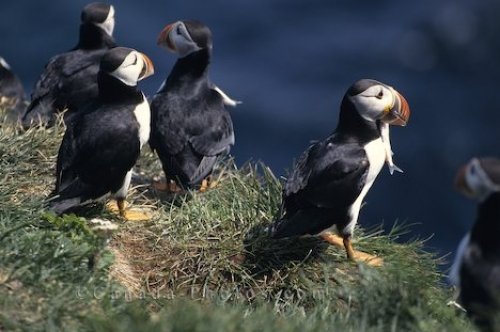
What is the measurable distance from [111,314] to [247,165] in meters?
2.97

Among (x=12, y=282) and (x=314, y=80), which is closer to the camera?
(x=12, y=282)

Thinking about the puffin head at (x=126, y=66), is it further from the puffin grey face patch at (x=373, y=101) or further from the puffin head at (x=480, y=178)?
the puffin head at (x=480, y=178)

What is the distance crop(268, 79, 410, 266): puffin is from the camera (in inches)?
244

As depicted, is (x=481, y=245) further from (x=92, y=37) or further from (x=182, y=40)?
(x=92, y=37)

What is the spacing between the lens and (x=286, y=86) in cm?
1639

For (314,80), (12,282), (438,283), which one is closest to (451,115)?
(314,80)

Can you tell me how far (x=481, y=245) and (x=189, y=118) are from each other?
124 inches

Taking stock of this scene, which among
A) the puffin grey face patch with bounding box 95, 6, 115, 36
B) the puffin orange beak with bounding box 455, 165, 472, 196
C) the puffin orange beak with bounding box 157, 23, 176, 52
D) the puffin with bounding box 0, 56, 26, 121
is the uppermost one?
the puffin orange beak with bounding box 455, 165, 472, 196

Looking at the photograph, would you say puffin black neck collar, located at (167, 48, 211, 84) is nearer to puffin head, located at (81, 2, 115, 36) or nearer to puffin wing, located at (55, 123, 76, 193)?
puffin head, located at (81, 2, 115, 36)

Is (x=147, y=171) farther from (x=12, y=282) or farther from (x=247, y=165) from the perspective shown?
(x=12, y=282)

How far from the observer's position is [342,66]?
16.9 meters

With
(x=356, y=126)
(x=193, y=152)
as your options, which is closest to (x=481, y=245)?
(x=356, y=126)

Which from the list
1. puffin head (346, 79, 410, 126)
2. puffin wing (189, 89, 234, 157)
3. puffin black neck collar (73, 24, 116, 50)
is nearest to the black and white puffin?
puffin wing (189, 89, 234, 157)

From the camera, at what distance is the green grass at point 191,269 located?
15.3ft
